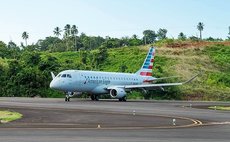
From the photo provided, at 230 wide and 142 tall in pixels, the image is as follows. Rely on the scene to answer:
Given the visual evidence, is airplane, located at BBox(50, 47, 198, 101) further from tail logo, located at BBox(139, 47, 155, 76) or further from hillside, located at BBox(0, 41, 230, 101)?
hillside, located at BBox(0, 41, 230, 101)

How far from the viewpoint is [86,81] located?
53875 millimetres

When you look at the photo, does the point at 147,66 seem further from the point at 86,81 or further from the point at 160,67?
the point at 160,67

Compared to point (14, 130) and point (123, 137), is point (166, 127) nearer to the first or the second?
point (123, 137)

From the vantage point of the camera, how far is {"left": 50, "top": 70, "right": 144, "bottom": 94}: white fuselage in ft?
170

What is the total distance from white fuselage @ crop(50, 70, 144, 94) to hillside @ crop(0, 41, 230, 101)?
37.6 feet

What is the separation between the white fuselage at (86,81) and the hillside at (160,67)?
11.5m

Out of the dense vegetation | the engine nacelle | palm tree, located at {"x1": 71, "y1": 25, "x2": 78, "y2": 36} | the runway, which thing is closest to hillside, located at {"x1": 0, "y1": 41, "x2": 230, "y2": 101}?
the dense vegetation

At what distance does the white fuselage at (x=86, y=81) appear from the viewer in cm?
5188

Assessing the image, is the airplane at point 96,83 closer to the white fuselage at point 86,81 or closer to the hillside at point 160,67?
the white fuselage at point 86,81

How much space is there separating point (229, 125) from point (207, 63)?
73758mm

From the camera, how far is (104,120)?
91.5 ft

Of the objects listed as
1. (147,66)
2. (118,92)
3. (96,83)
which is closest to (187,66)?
(147,66)

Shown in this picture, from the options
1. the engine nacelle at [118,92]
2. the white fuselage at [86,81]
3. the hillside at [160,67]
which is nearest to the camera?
the white fuselage at [86,81]

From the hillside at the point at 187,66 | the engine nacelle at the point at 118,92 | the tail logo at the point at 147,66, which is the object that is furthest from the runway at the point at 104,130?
the hillside at the point at 187,66
